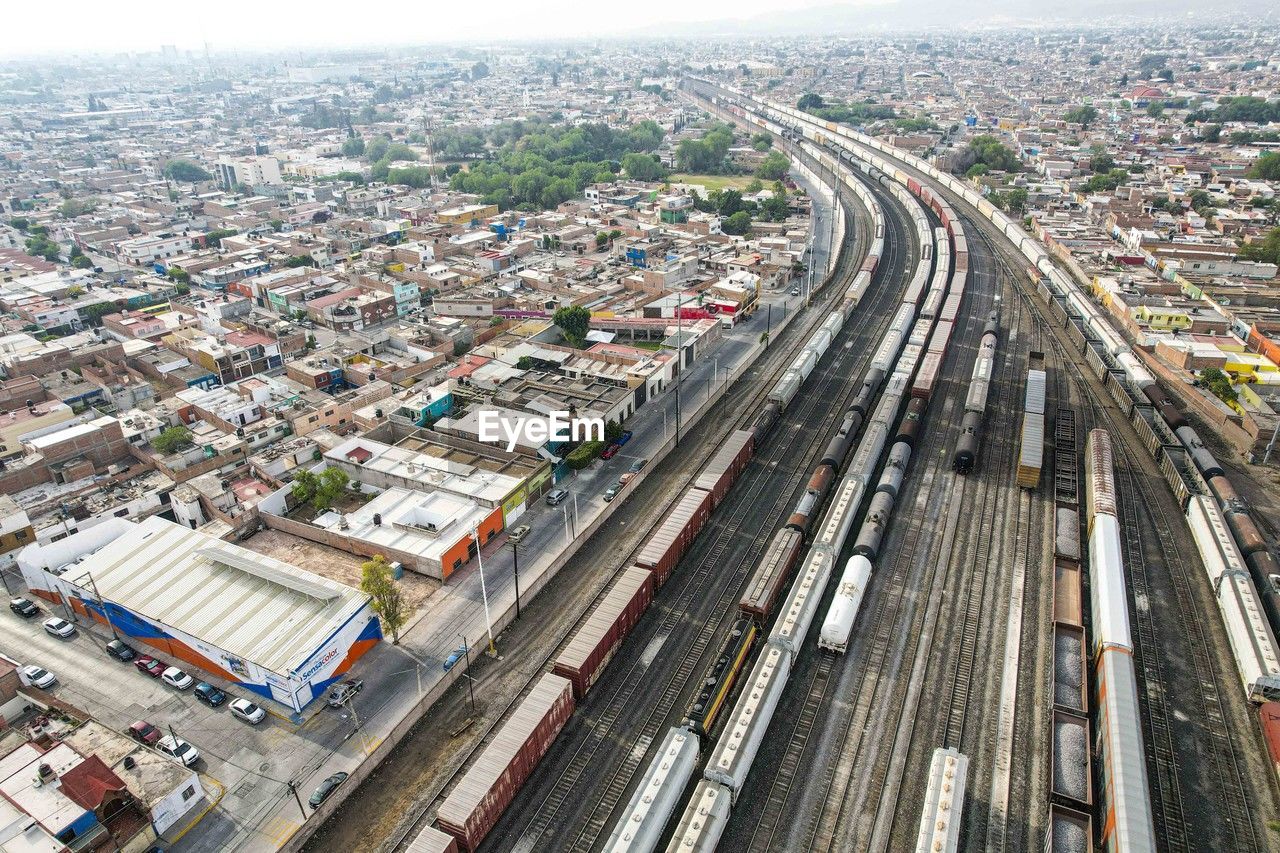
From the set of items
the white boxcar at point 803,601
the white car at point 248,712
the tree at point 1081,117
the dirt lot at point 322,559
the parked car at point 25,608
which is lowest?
the parked car at point 25,608

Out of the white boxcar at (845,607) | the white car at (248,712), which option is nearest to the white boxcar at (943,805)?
the white boxcar at (845,607)

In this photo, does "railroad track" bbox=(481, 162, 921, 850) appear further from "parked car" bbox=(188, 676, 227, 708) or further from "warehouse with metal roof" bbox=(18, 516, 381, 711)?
"parked car" bbox=(188, 676, 227, 708)

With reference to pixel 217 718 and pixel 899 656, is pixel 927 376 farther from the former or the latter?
pixel 217 718

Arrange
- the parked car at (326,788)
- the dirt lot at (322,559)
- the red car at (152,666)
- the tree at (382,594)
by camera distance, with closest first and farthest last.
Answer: the parked car at (326,788) < the red car at (152,666) < the tree at (382,594) < the dirt lot at (322,559)

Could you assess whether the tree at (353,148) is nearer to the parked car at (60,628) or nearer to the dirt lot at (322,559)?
the dirt lot at (322,559)

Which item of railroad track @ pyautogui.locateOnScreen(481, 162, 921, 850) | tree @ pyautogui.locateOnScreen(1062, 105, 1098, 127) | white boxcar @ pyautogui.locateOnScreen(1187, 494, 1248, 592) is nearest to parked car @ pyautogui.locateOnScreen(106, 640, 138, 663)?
railroad track @ pyautogui.locateOnScreen(481, 162, 921, 850)

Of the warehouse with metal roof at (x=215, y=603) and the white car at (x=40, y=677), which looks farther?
the white car at (x=40, y=677)

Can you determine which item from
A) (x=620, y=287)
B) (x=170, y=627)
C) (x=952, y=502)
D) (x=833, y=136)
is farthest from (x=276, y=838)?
(x=833, y=136)
